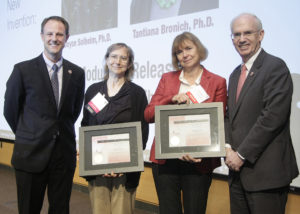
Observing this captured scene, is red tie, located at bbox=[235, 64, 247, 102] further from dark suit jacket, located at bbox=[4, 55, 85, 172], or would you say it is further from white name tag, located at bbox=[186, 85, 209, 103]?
dark suit jacket, located at bbox=[4, 55, 85, 172]

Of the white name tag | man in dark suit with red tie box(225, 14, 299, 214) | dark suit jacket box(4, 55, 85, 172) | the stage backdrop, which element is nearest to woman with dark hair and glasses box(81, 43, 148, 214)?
dark suit jacket box(4, 55, 85, 172)

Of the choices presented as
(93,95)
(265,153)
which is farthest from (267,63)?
(93,95)

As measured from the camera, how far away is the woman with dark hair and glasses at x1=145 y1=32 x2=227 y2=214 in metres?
1.87

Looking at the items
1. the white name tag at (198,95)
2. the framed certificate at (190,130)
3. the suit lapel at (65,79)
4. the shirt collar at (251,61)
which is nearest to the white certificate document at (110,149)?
the framed certificate at (190,130)

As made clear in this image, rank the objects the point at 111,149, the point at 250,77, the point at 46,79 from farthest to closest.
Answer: the point at 46,79 → the point at 111,149 → the point at 250,77

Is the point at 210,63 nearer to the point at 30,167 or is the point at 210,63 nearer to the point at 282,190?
the point at 282,190

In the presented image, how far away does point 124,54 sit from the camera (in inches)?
87.0

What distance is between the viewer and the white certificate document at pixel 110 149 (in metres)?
2.04

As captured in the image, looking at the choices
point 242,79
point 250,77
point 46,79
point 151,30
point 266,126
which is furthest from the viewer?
point 151,30

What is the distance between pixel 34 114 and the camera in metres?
2.14

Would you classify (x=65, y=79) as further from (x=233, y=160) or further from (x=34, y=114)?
(x=233, y=160)

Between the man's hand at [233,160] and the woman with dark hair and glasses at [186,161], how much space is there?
164 mm

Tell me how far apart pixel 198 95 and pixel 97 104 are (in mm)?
695

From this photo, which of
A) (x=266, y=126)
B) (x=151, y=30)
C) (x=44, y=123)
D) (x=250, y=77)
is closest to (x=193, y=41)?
(x=250, y=77)
